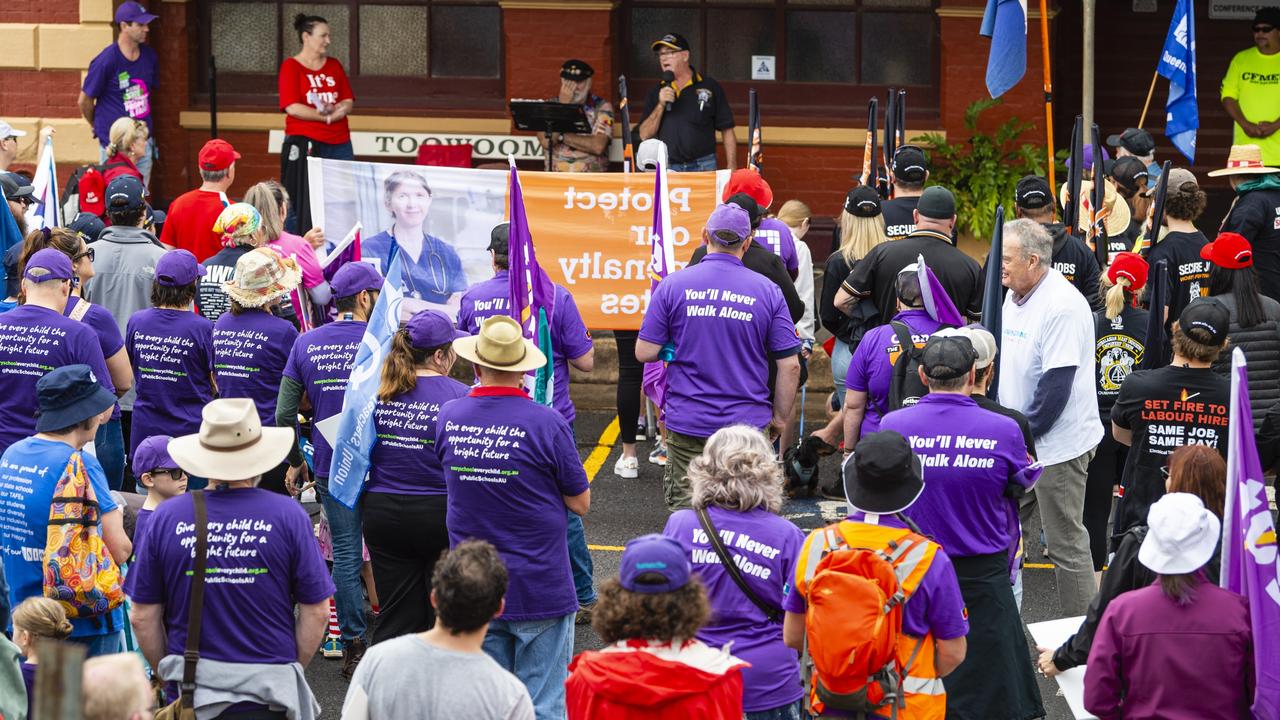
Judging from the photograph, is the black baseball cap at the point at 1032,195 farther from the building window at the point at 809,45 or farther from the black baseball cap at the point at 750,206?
the building window at the point at 809,45

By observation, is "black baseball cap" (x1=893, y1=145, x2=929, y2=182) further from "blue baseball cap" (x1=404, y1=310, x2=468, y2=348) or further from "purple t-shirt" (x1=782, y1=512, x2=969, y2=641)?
"purple t-shirt" (x1=782, y1=512, x2=969, y2=641)

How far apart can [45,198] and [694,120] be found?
567cm

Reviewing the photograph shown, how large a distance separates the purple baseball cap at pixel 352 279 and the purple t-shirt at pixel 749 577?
2634mm

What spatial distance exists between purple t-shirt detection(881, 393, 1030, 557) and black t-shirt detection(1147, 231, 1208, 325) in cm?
352

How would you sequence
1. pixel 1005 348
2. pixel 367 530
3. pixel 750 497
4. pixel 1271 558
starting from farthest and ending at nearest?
pixel 1005 348
pixel 367 530
pixel 750 497
pixel 1271 558

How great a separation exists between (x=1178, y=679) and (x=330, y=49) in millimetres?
12407

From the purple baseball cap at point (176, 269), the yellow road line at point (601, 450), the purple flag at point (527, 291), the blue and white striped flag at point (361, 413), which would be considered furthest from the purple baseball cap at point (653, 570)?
the yellow road line at point (601, 450)

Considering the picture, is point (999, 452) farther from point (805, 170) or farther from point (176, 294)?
point (805, 170)

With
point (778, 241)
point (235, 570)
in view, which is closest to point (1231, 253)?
point (778, 241)

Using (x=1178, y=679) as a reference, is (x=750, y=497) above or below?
above

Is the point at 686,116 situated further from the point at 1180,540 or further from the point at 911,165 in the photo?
the point at 1180,540

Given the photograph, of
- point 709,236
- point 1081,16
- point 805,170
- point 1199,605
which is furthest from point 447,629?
point 1081,16

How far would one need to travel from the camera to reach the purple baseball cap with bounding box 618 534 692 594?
4.30 m

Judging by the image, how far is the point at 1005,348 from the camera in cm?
745
